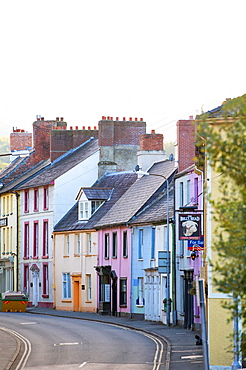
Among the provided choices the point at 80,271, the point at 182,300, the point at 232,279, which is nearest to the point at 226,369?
the point at 232,279

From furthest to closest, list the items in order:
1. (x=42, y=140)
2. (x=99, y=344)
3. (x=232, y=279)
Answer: (x=42, y=140), (x=99, y=344), (x=232, y=279)

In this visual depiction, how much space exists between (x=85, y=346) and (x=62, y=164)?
35.1 m

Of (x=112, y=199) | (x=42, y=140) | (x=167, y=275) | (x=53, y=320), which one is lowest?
(x=53, y=320)

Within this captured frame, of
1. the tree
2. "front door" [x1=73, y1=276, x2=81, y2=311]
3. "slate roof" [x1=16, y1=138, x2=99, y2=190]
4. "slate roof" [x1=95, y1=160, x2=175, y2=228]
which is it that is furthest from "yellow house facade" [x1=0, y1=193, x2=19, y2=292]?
the tree

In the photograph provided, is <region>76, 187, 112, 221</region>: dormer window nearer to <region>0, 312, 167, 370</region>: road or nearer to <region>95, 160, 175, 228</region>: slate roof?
<region>95, 160, 175, 228</region>: slate roof

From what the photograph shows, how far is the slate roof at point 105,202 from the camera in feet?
196

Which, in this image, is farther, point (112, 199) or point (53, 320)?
point (112, 199)

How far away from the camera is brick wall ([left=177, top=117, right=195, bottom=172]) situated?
4516 centimetres

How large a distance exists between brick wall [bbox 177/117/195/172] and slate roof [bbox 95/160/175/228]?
5.40m

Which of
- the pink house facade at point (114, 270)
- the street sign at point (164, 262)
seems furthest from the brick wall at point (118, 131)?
the street sign at point (164, 262)

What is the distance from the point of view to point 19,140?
81750mm

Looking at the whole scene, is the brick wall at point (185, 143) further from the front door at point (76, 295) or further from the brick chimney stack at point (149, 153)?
the front door at point (76, 295)

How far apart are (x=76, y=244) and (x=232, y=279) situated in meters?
50.1

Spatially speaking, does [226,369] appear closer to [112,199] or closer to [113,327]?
[113,327]
